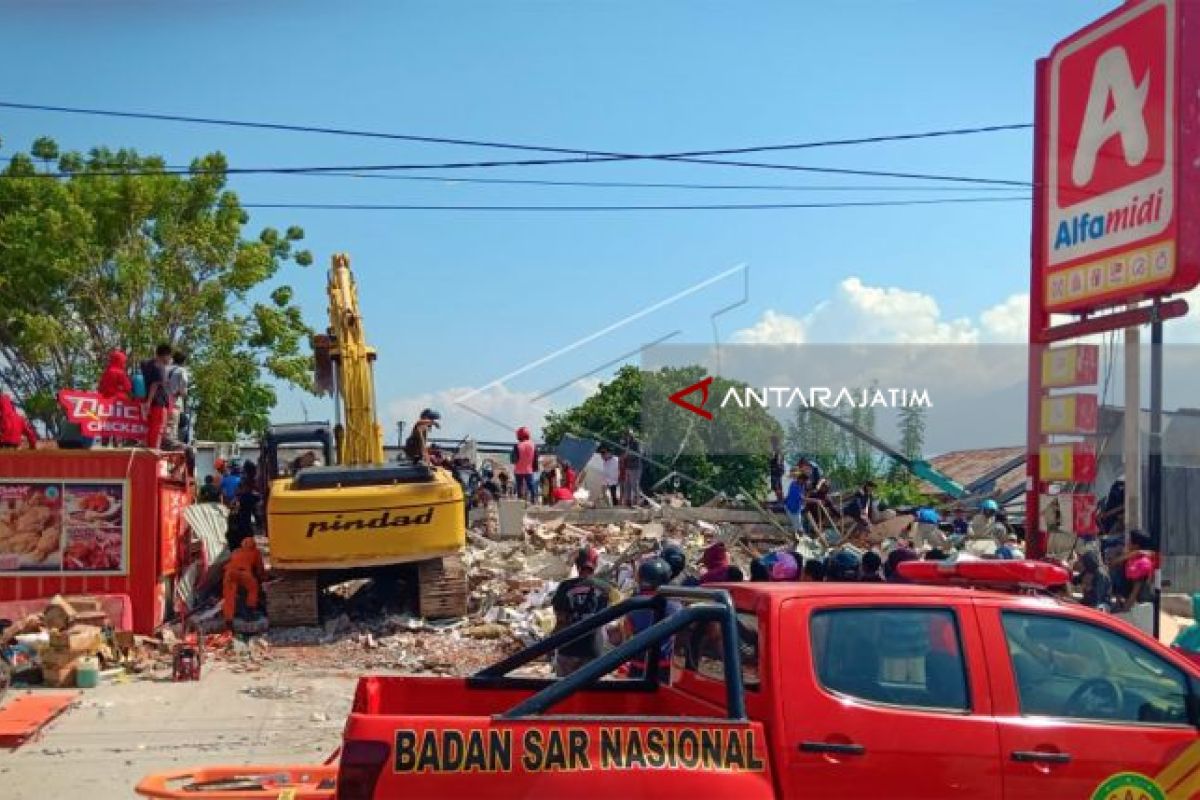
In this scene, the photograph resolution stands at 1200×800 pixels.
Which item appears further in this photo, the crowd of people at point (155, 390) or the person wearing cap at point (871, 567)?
the crowd of people at point (155, 390)

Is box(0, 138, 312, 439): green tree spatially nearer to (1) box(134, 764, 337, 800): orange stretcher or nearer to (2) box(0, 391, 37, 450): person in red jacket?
(2) box(0, 391, 37, 450): person in red jacket

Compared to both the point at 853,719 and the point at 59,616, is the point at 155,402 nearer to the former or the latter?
the point at 59,616

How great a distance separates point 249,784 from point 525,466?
60.7 feet

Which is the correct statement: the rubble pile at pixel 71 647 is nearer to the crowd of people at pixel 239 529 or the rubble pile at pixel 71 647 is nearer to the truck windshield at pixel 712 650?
the crowd of people at pixel 239 529

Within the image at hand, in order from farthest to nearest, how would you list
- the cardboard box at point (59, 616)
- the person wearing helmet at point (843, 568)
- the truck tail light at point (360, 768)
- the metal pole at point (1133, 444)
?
the metal pole at point (1133, 444) < the cardboard box at point (59, 616) < the person wearing helmet at point (843, 568) < the truck tail light at point (360, 768)

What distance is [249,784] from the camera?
5777 mm

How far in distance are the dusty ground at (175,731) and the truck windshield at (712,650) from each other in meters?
4.59

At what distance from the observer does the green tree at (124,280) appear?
1195 inches

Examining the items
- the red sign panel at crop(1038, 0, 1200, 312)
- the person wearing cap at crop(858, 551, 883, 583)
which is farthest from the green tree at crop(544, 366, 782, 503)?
the person wearing cap at crop(858, 551, 883, 583)

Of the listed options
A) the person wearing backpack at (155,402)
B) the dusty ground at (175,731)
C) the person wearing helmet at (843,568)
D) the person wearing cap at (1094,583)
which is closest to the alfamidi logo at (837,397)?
the person wearing cap at (1094,583)

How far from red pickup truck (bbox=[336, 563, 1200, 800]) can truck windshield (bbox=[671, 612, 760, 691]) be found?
0.5 inches

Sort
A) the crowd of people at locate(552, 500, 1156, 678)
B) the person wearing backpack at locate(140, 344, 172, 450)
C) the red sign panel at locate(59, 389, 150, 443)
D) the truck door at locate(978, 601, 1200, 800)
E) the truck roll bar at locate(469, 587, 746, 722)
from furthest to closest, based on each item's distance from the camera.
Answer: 1. the person wearing backpack at locate(140, 344, 172, 450)
2. the red sign panel at locate(59, 389, 150, 443)
3. the crowd of people at locate(552, 500, 1156, 678)
4. the truck door at locate(978, 601, 1200, 800)
5. the truck roll bar at locate(469, 587, 746, 722)

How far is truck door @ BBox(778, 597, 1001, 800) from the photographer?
4.81 m

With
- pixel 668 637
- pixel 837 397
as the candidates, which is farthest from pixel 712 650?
pixel 837 397
